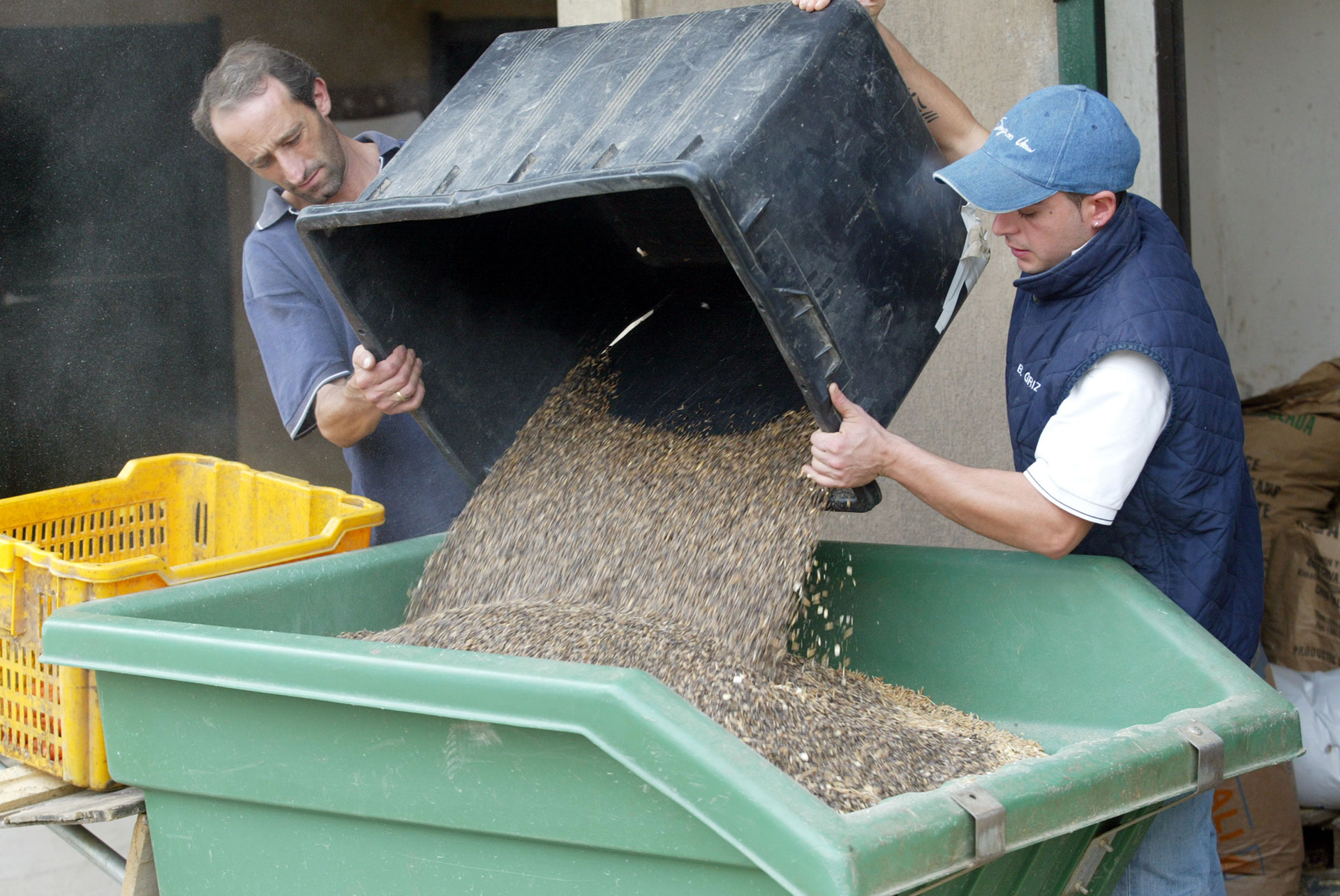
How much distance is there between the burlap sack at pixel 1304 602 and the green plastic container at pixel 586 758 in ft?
4.78

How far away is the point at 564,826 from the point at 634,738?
18 cm

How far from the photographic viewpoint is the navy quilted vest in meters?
1.86

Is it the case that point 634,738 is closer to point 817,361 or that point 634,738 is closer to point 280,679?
point 280,679

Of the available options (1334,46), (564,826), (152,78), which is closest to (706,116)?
(564,826)

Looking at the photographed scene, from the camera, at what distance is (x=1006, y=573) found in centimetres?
215

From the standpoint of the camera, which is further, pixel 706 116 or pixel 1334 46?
pixel 1334 46

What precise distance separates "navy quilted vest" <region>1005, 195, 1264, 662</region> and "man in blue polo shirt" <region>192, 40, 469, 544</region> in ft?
3.85

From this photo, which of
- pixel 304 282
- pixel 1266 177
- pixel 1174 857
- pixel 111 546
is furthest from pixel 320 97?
pixel 1266 177

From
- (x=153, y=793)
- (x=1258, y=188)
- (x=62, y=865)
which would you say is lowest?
(x=62, y=865)

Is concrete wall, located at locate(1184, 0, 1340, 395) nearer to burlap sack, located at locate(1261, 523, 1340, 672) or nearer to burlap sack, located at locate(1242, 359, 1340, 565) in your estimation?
burlap sack, located at locate(1242, 359, 1340, 565)

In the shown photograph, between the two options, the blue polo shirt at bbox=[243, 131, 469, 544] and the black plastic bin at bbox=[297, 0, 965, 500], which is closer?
the black plastic bin at bbox=[297, 0, 965, 500]

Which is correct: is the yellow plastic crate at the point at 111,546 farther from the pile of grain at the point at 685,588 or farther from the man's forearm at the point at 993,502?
the man's forearm at the point at 993,502

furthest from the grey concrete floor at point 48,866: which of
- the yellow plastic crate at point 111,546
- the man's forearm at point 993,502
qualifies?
the man's forearm at point 993,502

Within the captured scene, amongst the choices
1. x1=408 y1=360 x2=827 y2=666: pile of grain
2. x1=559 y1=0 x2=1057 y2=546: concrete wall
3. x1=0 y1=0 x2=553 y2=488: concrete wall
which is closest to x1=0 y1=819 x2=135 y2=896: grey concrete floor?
x1=0 y1=0 x2=553 y2=488: concrete wall
